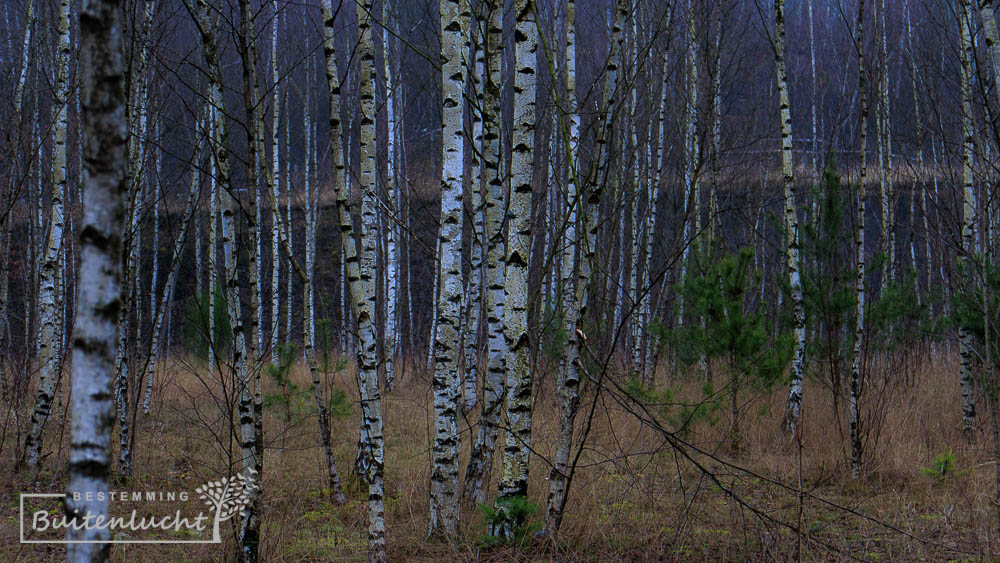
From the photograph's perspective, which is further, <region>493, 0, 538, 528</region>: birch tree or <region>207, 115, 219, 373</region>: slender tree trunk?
<region>207, 115, 219, 373</region>: slender tree trunk

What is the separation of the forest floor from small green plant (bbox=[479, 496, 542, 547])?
6cm

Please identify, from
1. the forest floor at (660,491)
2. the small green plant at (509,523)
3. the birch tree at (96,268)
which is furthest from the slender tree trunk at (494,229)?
the birch tree at (96,268)

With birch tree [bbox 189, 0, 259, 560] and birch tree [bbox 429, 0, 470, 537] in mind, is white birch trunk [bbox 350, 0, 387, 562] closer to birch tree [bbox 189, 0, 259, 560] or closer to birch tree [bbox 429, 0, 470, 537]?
birch tree [bbox 429, 0, 470, 537]

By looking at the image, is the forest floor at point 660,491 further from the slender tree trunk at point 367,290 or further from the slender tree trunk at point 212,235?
the slender tree trunk at point 212,235

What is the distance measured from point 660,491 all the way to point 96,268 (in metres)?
4.74

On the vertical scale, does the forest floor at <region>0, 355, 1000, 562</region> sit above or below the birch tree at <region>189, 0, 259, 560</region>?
below

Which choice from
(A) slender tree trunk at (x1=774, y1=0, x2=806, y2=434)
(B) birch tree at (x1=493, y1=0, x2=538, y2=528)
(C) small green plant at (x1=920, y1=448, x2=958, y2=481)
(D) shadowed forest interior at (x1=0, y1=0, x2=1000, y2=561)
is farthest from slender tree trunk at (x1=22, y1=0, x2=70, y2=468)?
(C) small green plant at (x1=920, y1=448, x2=958, y2=481)

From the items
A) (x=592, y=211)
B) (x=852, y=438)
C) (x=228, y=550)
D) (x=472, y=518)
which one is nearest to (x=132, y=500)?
(x=228, y=550)

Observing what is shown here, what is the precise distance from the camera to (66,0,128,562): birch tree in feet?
4.09

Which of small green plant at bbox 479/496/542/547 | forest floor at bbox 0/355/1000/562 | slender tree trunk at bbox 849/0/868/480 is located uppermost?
slender tree trunk at bbox 849/0/868/480

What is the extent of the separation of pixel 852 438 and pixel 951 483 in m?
0.79

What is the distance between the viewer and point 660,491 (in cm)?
522

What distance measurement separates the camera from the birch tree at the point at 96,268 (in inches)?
49.1

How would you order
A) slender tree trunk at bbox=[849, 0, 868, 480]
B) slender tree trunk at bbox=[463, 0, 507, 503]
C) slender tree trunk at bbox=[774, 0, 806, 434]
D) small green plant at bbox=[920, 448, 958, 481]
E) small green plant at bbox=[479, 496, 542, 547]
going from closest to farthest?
1. small green plant at bbox=[479, 496, 542, 547]
2. slender tree trunk at bbox=[463, 0, 507, 503]
3. small green plant at bbox=[920, 448, 958, 481]
4. slender tree trunk at bbox=[849, 0, 868, 480]
5. slender tree trunk at bbox=[774, 0, 806, 434]
